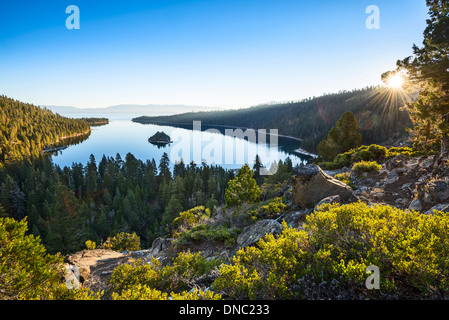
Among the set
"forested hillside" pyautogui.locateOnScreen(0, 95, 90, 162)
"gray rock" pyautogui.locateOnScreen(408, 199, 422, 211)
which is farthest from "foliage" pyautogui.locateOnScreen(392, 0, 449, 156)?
"forested hillside" pyautogui.locateOnScreen(0, 95, 90, 162)

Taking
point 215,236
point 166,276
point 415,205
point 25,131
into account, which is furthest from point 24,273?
point 25,131

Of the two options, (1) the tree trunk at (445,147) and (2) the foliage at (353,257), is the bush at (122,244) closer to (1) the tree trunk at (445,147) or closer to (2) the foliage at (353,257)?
(2) the foliage at (353,257)

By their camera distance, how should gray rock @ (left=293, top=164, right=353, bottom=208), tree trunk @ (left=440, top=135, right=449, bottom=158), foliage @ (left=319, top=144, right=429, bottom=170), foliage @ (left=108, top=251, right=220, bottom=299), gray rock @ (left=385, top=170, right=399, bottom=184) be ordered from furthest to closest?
foliage @ (left=319, top=144, right=429, bottom=170) → gray rock @ (left=385, top=170, right=399, bottom=184) → gray rock @ (left=293, top=164, right=353, bottom=208) → tree trunk @ (left=440, top=135, right=449, bottom=158) → foliage @ (left=108, top=251, right=220, bottom=299)

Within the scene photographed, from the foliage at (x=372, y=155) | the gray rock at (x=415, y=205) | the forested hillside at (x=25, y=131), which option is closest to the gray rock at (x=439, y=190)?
the gray rock at (x=415, y=205)

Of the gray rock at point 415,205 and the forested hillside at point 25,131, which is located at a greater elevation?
the forested hillside at point 25,131

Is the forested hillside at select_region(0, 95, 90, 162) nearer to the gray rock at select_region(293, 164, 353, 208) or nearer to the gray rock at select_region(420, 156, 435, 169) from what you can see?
the gray rock at select_region(293, 164, 353, 208)
